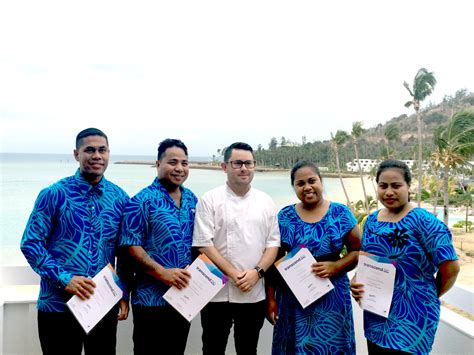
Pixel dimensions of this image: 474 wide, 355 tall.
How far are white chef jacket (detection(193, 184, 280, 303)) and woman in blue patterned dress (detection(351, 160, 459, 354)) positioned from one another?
0.68 meters

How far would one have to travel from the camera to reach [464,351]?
2.76 metres

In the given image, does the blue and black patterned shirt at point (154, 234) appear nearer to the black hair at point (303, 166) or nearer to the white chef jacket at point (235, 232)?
the white chef jacket at point (235, 232)

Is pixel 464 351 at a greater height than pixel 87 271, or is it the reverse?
pixel 87 271

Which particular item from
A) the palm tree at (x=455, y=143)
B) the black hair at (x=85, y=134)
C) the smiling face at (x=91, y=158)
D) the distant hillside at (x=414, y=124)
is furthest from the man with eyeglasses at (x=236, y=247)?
the distant hillside at (x=414, y=124)

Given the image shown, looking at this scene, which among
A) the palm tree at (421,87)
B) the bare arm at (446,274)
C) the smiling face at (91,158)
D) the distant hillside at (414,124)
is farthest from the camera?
the distant hillside at (414,124)

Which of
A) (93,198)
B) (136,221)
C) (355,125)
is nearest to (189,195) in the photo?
(136,221)

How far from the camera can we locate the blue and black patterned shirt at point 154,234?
2438mm

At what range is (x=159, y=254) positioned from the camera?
246cm

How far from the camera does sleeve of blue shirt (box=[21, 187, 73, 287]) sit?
2.24m

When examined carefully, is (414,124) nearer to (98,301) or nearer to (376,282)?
(376,282)

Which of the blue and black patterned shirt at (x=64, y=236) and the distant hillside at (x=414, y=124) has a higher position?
the distant hillside at (x=414, y=124)

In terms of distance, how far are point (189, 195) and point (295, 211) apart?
0.66 metres

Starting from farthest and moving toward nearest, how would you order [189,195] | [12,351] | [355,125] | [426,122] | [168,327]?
[426,122], [355,125], [12,351], [189,195], [168,327]

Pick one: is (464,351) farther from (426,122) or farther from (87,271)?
(426,122)
